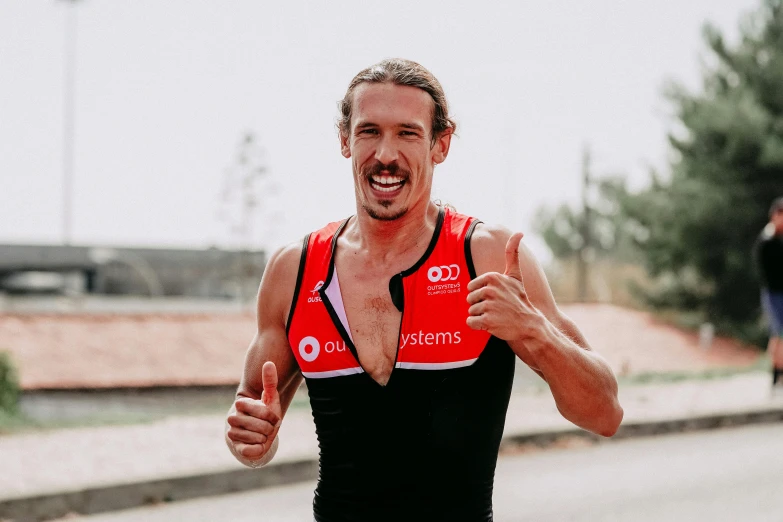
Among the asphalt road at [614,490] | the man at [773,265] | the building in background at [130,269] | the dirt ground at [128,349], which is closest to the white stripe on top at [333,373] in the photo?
the asphalt road at [614,490]

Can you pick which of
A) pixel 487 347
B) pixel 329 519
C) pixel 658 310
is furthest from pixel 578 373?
pixel 658 310

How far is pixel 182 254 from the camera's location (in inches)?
2354

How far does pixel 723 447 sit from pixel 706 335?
54.3 ft

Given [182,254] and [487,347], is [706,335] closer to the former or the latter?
[487,347]

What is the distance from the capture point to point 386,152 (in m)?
2.56

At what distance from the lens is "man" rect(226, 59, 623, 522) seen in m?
2.38

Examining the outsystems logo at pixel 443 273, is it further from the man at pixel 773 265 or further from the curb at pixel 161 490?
the man at pixel 773 265

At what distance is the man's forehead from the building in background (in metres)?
45.6

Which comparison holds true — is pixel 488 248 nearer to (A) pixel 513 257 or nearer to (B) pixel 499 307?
(A) pixel 513 257

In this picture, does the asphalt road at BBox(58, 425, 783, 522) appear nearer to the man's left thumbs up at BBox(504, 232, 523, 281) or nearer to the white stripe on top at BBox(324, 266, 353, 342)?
the white stripe on top at BBox(324, 266, 353, 342)

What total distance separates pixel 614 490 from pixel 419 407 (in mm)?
5371

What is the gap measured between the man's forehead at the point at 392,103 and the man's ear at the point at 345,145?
14cm

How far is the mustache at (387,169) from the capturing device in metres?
2.57

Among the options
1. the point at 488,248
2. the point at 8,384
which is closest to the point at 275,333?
the point at 488,248
